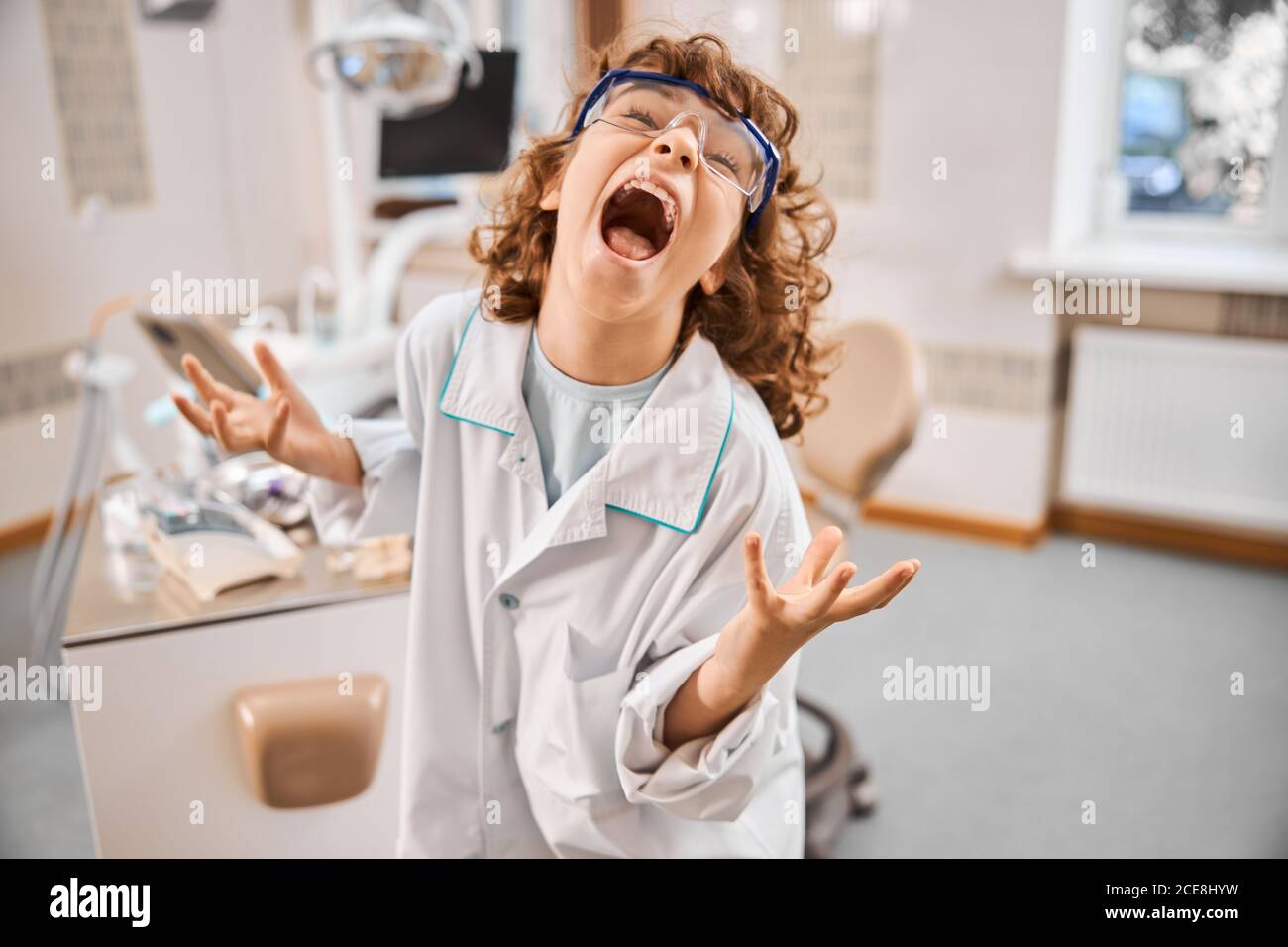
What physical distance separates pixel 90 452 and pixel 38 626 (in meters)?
0.48

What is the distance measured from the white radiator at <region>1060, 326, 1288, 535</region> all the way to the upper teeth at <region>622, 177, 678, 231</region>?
2922mm

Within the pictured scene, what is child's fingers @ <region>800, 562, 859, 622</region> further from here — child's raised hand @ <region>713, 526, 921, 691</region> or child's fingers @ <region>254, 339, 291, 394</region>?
child's fingers @ <region>254, 339, 291, 394</region>

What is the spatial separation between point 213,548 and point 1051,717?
202cm

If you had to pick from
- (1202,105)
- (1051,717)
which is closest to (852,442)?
(1051,717)

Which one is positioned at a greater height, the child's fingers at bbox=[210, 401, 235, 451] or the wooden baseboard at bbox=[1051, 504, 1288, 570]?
the child's fingers at bbox=[210, 401, 235, 451]

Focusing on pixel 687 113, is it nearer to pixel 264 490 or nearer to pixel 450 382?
pixel 450 382

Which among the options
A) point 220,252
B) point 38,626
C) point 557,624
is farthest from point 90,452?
point 557,624

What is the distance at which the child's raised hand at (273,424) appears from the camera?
1126 mm

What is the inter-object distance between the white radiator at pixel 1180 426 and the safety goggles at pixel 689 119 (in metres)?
2.85

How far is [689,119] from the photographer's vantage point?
963 mm

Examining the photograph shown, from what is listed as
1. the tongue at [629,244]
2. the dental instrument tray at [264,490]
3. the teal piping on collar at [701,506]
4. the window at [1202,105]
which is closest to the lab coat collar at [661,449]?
the teal piping on collar at [701,506]

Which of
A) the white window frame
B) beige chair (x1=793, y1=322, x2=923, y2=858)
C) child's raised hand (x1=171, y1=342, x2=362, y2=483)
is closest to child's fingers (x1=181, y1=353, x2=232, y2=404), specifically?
child's raised hand (x1=171, y1=342, x2=362, y2=483)

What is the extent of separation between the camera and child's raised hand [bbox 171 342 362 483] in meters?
A: 1.13

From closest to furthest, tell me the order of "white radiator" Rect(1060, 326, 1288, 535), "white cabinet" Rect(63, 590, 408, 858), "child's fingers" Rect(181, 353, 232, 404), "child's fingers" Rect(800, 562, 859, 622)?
"child's fingers" Rect(800, 562, 859, 622) → "child's fingers" Rect(181, 353, 232, 404) → "white cabinet" Rect(63, 590, 408, 858) → "white radiator" Rect(1060, 326, 1288, 535)
